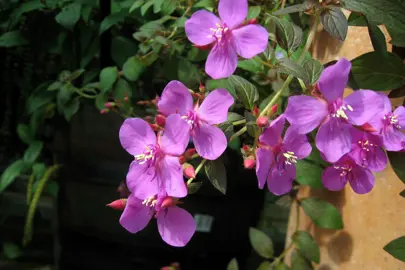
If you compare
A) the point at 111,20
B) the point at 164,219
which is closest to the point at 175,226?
the point at 164,219

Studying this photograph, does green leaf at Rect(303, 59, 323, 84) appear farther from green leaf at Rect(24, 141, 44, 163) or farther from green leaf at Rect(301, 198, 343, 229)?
green leaf at Rect(24, 141, 44, 163)

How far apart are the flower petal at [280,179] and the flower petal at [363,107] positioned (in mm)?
78

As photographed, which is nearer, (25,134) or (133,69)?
(133,69)

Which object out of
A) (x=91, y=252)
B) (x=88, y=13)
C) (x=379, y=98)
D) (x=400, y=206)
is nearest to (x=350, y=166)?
(x=379, y=98)

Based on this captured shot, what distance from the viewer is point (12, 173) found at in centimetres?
102

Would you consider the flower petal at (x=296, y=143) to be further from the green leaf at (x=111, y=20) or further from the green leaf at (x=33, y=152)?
the green leaf at (x=33, y=152)

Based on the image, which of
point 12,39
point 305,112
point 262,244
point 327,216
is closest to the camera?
point 305,112

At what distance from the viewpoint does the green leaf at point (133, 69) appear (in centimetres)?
85

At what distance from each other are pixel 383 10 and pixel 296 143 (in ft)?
0.59

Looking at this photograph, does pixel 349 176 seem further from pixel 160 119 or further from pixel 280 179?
pixel 160 119

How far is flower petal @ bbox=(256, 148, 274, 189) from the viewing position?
0.42 meters

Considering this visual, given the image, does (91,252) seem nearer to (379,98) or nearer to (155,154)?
(155,154)

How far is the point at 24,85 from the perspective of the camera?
43.1 inches

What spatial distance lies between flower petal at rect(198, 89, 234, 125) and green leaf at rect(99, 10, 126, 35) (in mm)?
548
